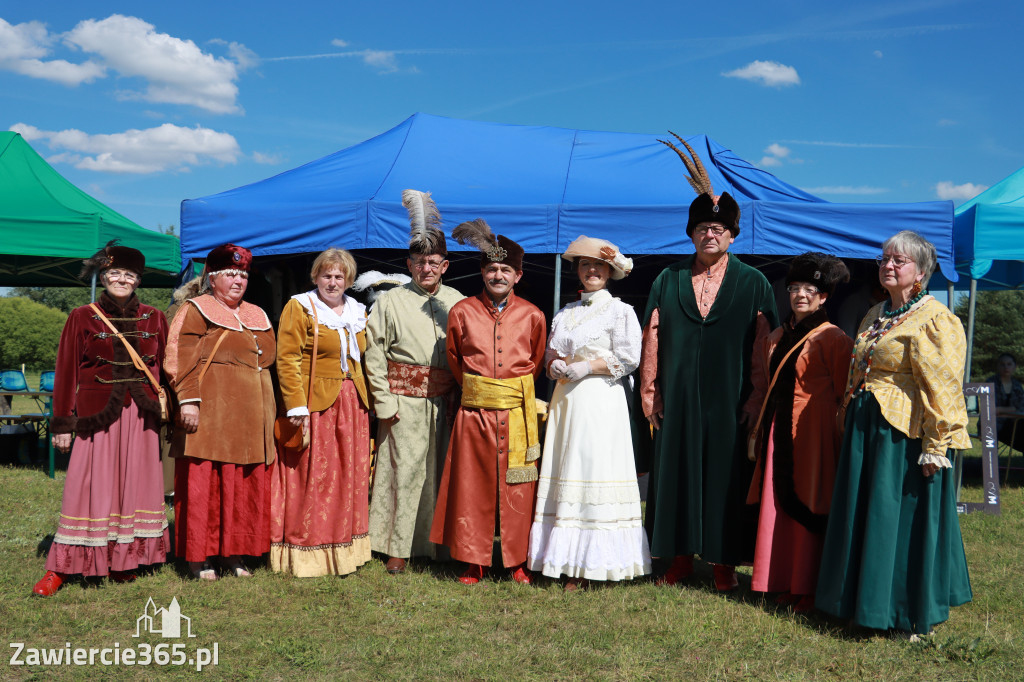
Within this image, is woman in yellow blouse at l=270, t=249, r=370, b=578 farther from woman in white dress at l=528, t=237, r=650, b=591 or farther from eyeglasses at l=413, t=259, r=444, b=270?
woman in white dress at l=528, t=237, r=650, b=591

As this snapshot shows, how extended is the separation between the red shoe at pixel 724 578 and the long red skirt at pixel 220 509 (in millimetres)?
2184

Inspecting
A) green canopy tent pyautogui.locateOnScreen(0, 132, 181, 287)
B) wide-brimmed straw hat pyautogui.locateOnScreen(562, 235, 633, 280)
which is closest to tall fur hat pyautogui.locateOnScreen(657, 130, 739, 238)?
wide-brimmed straw hat pyautogui.locateOnScreen(562, 235, 633, 280)

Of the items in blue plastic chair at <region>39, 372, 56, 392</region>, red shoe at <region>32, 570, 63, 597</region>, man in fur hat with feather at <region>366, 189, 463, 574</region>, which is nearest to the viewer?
red shoe at <region>32, 570, 63, 597</region>

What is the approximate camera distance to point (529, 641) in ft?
10.1

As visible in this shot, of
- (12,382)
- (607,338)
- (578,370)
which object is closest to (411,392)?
(578,370)

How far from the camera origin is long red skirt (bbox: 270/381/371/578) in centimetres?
382

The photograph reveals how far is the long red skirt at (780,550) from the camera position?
330 cm

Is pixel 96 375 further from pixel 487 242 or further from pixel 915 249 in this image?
pixel 915 249

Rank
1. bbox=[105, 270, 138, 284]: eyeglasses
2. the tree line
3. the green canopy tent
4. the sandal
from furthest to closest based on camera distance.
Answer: the tree line
the green canopy tent
the sandal
bbox=[105, 270, 138, 284]: eyeglasses

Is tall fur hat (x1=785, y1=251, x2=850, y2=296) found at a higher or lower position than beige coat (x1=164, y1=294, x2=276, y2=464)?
higher

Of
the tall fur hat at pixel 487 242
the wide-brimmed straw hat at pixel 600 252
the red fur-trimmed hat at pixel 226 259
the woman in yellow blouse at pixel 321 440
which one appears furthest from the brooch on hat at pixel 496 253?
the red fur-trimmed hat at pixel 226 259

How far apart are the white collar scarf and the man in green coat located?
1.46m

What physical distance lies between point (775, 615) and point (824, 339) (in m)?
1.20

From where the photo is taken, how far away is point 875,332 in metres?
3.11
